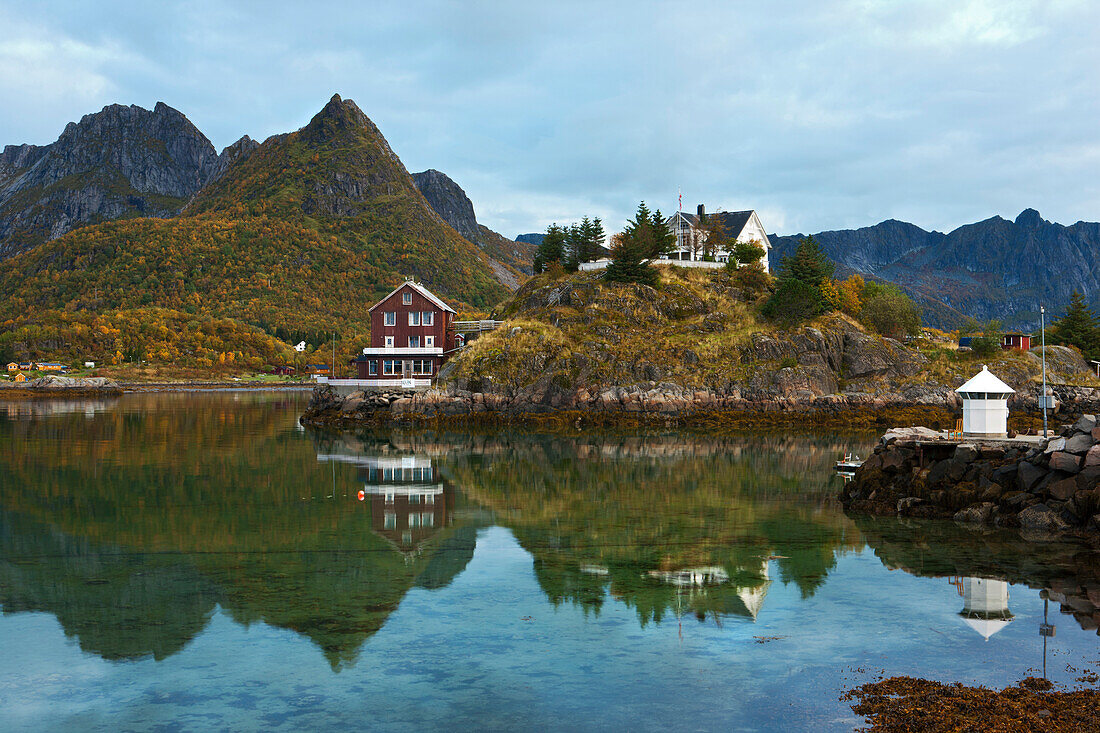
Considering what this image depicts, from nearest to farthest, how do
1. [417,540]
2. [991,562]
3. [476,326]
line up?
[991,562] < [417,540] < [476,326]

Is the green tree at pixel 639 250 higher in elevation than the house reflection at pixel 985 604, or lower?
higher

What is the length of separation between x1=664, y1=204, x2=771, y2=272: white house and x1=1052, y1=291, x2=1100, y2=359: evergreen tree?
37.3 m

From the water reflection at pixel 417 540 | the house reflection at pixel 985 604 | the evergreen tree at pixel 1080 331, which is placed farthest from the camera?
the evergreen tree at pixel 1080 331

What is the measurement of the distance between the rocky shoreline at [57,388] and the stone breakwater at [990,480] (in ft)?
445

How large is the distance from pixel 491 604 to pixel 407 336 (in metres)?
71.9

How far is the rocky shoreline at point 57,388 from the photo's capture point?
440 feet

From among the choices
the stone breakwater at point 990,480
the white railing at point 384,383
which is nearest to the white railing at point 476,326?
the white railing at point 384,383

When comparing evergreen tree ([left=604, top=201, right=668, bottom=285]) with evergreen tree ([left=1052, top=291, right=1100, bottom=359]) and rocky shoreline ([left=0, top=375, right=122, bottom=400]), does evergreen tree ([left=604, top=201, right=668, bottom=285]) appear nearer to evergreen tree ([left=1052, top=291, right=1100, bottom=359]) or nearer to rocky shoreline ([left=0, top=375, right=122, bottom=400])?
evergreen tree ([left=1052, top=291, right=1100, bottom=359])

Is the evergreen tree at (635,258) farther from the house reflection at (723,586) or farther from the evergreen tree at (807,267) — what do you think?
the house reflection at (723,586)

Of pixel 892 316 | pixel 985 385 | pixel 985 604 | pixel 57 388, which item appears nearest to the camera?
pixel 985 604

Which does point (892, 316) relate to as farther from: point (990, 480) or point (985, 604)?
point (985, 604)

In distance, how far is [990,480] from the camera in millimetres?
30719

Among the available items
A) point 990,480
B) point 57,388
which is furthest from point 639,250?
point 57,388

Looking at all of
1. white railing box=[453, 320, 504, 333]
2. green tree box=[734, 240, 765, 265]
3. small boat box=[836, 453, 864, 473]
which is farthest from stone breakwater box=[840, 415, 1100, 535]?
green tree box=[734, 240, 765, 265]
